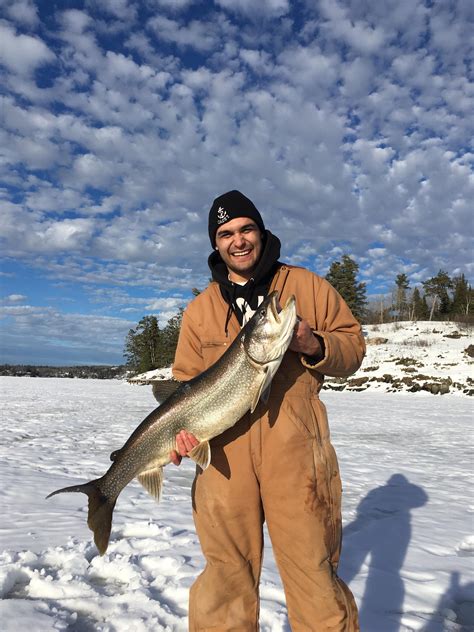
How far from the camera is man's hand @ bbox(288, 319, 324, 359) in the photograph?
2.42m

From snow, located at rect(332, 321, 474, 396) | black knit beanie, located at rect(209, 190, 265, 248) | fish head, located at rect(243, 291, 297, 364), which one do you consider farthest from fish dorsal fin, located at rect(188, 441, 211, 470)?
snow, located at rect(332, 321, 474, 396)

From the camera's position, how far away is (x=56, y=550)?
152 inches

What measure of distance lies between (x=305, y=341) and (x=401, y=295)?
75.1 meters

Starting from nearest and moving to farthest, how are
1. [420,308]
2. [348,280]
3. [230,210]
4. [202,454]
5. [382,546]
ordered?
1. [202,454]
2. [230,210]
3. [382,546]
4. [348,280]
5. [420,308]

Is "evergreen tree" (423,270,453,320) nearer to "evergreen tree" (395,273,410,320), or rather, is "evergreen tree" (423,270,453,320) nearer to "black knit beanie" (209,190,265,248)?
"evergreen tree" (395,273,410,320)

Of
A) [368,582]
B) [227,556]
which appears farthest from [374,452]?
[227,556]

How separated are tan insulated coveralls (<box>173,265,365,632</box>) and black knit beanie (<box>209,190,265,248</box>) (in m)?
0.62

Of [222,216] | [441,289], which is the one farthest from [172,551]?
[441,289]

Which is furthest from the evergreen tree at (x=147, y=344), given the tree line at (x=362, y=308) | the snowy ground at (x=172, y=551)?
the snowy ground at (x=172, y=551)

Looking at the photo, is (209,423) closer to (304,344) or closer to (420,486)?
(304,344)

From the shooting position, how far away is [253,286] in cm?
290

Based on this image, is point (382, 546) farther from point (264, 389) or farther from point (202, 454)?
point (264, 389)

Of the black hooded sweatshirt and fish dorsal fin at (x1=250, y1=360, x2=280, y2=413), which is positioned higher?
the black hooded sweatshirt

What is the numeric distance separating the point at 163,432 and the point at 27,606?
63.5 inches
